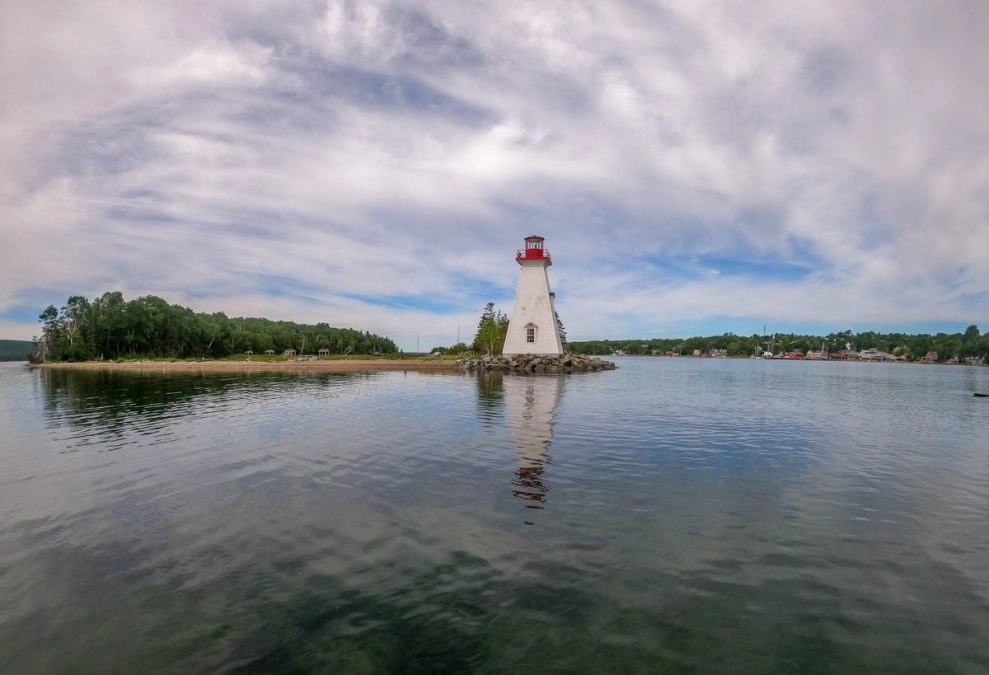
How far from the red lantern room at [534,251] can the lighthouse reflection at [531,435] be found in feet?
92.6

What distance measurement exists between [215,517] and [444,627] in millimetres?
6640

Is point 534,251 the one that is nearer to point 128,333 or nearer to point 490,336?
point 490,336

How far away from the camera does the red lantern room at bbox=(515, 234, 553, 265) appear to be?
6341 cm

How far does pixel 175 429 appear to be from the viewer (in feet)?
67.1

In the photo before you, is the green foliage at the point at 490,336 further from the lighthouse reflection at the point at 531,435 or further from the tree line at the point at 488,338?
the lighthouse reflection at the point at 531,435

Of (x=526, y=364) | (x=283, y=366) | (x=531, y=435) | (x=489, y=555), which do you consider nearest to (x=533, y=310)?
(x=526, y=364)

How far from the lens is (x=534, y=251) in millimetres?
63719

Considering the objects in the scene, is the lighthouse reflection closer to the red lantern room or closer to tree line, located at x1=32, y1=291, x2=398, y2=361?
the red lantern room

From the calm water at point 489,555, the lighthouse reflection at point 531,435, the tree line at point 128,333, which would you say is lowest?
the calm water at point 489,555

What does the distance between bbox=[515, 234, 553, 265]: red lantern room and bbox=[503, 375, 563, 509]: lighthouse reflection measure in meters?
28.2

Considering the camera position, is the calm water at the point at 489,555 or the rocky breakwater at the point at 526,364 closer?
the calm water at the point at 489,555

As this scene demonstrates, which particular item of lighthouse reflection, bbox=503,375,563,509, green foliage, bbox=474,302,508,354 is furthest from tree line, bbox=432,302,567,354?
lighthouse reflection, bbox=503,375,563,509

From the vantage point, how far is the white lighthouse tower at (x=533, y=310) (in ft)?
209

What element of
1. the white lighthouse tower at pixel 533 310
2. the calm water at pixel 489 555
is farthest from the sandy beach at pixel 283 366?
the calm water at pixel 489 555
